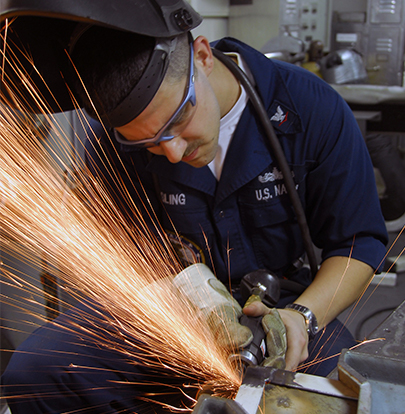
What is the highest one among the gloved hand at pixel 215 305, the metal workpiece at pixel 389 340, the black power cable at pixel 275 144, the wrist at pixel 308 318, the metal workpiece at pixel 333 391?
the black power cable at pixel 275 144

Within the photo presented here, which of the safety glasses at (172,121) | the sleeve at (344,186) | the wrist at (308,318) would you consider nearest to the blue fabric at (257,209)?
the sleeve at (344,186)

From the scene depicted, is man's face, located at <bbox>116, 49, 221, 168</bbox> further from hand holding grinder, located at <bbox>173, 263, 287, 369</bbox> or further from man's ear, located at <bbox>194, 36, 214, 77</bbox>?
hand holding grinder, located at <bbox>173, 263, 287, 369</bbox>

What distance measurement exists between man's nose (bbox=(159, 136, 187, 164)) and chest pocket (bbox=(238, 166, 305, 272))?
Result: 44 centimetres

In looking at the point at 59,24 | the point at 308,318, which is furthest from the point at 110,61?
the point at 308,318

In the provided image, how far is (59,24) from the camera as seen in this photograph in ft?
4.12

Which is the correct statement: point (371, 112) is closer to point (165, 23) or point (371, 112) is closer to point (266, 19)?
point (266, 19)

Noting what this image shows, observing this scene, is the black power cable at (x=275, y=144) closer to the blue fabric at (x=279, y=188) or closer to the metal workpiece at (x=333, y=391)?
the blue fabric at (x=279, y=188)

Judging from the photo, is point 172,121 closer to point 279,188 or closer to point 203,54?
point 203,54

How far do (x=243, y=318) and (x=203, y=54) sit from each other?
0.94m

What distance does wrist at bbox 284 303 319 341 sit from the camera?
1.45m

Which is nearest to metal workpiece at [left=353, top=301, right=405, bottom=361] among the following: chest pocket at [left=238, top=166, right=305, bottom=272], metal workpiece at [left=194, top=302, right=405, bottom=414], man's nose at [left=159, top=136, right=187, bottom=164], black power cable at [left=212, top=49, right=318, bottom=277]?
metal workpiece at [left=194, top=302, right=405, bottom=414]

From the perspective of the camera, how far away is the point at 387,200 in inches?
159

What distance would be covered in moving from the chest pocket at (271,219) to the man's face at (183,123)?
0.30 metres

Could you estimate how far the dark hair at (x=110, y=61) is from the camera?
1.15 m
